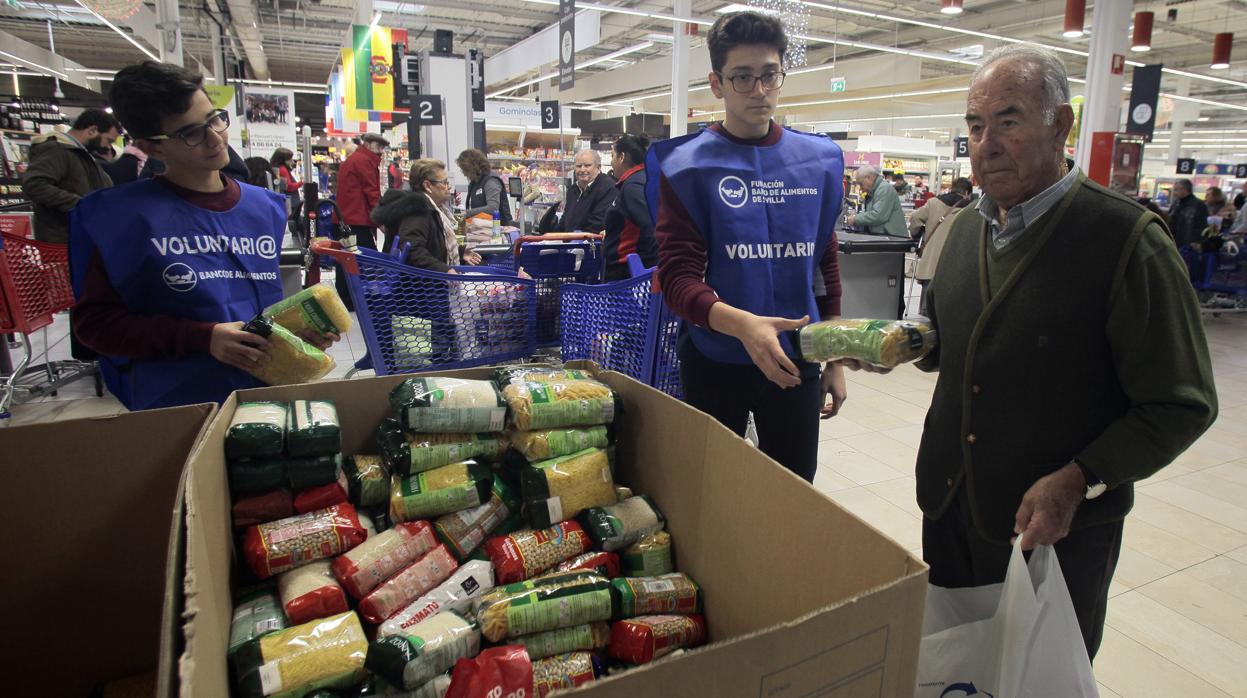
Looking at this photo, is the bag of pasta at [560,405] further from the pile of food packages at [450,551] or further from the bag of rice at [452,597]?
the bag of rice at [452,597]

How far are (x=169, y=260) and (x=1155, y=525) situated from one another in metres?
3.97

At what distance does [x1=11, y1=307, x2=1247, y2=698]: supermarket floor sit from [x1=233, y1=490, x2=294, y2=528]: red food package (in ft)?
7.49

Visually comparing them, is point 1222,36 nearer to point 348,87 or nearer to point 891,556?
point 348,87

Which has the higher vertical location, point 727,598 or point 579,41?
point 579,41

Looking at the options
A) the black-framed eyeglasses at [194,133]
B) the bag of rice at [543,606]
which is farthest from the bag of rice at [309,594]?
the black-framed eyeglasses at [194,133]

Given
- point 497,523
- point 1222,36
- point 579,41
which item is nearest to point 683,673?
point 497,523

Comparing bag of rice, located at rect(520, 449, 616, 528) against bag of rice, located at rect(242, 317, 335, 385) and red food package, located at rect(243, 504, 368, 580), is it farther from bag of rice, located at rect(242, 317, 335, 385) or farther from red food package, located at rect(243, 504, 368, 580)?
bag of rice, located at rect(242, 317, 335, 385)

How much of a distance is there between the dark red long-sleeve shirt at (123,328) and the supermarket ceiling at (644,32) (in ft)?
29.8

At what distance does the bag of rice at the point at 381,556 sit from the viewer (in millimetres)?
1161

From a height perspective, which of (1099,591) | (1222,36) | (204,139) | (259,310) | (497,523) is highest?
(1222,36)

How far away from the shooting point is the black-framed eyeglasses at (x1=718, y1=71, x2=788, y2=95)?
163 cm

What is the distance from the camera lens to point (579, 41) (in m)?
9.63

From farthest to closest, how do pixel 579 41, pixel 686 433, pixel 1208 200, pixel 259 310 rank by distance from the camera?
pixel 1208 200
pixel 579 41
pixel 259 310
pixel 686 433

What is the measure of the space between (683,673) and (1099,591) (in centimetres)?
112
